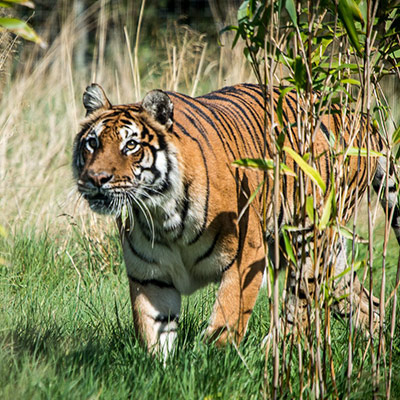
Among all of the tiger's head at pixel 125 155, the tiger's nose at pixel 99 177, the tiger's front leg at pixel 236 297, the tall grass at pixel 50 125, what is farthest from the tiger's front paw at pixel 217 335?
the tall grass at pixel 50 125

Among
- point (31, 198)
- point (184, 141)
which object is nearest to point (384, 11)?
point (184, 141)

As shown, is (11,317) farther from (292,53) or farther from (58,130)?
(58,130)

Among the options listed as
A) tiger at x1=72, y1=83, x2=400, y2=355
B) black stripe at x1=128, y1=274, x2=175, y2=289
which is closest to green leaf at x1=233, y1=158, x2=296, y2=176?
tiger at x1=72, y1=83, x2=400, y2=355

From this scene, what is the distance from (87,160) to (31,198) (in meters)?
2.41

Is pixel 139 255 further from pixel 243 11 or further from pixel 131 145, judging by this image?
pixel 243 11

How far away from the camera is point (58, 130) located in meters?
6.09

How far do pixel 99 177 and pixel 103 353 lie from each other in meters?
0.68

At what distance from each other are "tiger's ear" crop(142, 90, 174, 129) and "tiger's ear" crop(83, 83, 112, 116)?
0.22m

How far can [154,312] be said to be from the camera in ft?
9.93

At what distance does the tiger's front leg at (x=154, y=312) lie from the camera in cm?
298

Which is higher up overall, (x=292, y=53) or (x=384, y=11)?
(x=384, y=11)

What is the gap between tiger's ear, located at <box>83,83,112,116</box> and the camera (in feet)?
9.79

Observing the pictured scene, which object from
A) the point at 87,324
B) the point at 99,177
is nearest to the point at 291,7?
the point at 99,177

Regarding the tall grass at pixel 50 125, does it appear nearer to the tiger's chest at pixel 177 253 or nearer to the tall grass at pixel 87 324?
the tall grass at pixel 87 324
